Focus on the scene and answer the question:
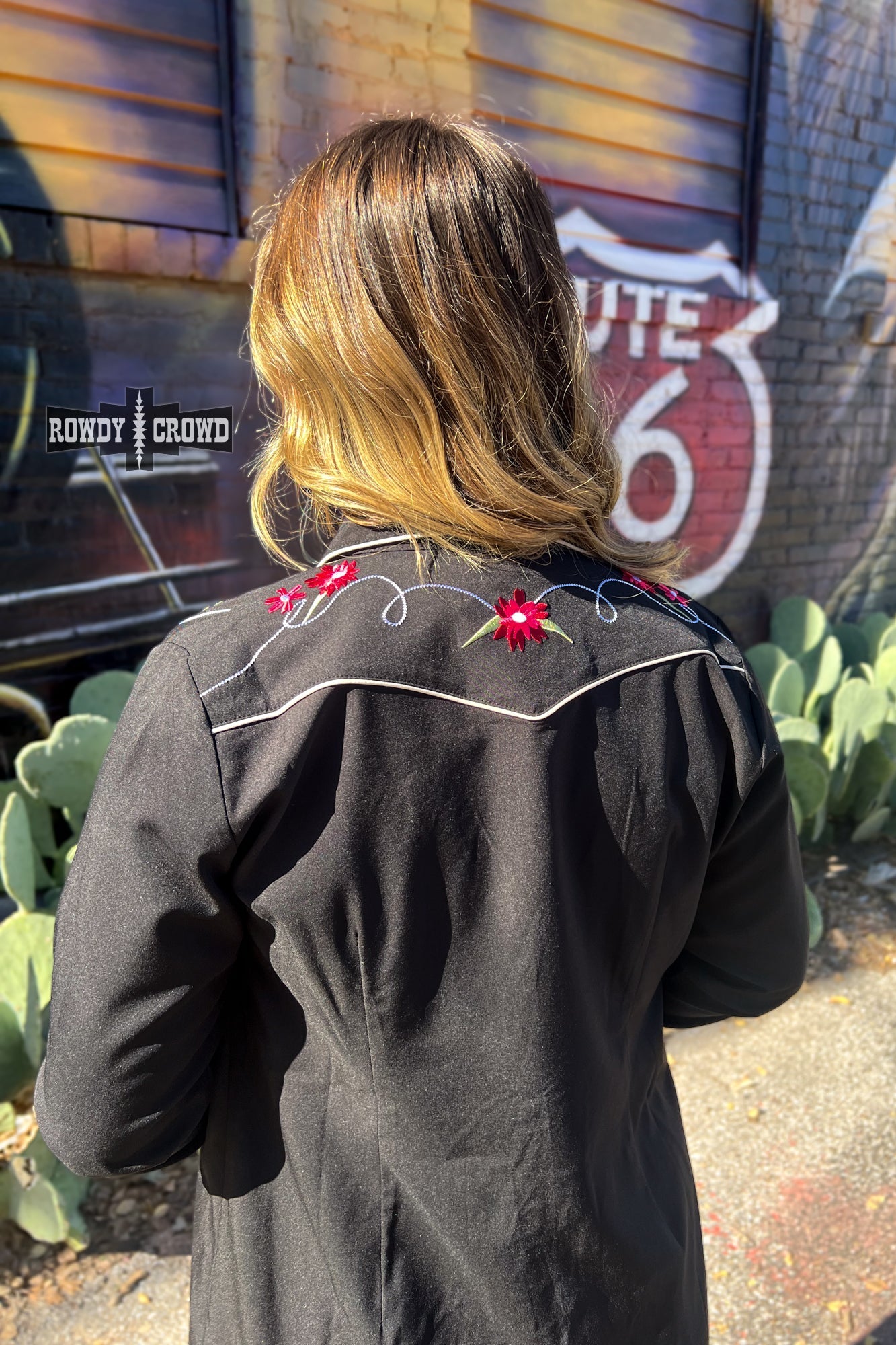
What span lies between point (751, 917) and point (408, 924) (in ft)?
1.51

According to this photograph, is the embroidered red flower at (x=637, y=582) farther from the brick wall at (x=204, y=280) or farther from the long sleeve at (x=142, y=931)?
the brick wall at (x=204, y=280)

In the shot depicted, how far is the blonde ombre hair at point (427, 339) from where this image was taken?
0.83m

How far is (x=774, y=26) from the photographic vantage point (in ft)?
14.8

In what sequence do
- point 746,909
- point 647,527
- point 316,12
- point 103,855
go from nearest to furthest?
1. point 103,855
2. point 746,909
3. point 316,12
4. point 647,527

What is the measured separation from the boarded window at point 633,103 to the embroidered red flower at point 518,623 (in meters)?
3.49

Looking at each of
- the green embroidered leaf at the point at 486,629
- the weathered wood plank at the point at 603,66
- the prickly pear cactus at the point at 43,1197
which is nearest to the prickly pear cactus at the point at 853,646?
the weathered wood plank at the point at 603,66

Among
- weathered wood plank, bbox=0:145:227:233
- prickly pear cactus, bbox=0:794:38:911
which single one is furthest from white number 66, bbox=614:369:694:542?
prickly pear cactus, bbox=0:794:38:911

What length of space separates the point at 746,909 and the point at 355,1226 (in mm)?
534

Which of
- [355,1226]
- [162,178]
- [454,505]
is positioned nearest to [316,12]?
[162,178]

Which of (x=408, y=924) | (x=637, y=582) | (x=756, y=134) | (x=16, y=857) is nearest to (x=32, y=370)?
(x=16, y=857)

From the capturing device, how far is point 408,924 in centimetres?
86

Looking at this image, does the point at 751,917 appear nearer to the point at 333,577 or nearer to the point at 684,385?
the point at 333,577

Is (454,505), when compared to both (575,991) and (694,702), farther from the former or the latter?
(575,991)

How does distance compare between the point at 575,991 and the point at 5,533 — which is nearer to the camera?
the point at 575,991
